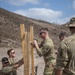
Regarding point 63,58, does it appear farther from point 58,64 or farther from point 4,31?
point 4,31

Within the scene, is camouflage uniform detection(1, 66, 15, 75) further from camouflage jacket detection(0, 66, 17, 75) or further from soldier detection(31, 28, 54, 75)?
soldier detection(31, 28, 54, 75)

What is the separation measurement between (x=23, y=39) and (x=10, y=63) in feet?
→ 3.99

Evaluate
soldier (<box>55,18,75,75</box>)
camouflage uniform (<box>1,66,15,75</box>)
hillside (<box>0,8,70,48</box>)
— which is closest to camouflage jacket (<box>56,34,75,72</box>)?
soldier (<box>55,18,75,75</box>)

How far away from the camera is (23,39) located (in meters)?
6.20

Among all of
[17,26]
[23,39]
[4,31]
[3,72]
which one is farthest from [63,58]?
[17,26]

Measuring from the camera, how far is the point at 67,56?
14.2ft

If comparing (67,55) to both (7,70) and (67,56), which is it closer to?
(67,56)

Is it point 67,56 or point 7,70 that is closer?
point 67,56

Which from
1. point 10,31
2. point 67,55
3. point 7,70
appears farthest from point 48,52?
point 10,31

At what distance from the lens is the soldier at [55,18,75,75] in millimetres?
4324

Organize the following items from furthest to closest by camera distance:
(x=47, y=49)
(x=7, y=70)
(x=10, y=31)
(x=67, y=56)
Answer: (x=10, y=31) < (x=47, y=49) < (x=7, y=70) < (x=67, y=56)

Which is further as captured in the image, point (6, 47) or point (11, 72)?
point (6, 47)

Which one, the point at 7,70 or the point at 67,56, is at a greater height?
the point at 67,56

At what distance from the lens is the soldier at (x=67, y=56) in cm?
432
